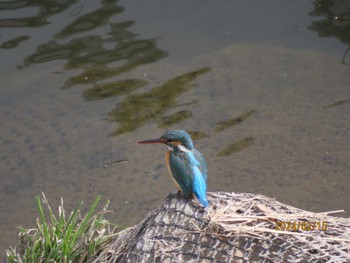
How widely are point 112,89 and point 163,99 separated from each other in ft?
1.89

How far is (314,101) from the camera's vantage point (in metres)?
6.28

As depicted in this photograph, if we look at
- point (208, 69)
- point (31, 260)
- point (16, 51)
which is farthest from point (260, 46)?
point (31, 260)

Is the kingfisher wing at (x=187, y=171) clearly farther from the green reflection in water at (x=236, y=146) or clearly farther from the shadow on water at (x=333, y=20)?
the shadow on water at (x=333, y=20)

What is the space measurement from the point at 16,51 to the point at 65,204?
2548 millimetres

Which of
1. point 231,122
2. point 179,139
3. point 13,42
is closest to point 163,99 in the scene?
point 231,122

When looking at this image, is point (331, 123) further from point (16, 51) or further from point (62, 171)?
point (16, 51)

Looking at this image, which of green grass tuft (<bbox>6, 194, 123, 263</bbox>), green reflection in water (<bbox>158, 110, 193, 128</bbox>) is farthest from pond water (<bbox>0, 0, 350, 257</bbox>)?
green grass tuft (<bbox>6, 194, 123, 263</bbox>)

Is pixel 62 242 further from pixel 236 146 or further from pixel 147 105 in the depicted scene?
pixel 147 105

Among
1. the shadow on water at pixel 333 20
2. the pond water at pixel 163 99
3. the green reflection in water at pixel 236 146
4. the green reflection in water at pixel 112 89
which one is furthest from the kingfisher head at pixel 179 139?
the shadow on water at pixel 333 20

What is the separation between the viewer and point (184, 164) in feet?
11.7

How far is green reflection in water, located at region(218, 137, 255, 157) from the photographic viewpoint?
18.6 feet

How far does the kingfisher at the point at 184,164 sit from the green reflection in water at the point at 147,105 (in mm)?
2344

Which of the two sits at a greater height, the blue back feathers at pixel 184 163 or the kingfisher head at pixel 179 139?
the kingfisher head at pixel 179 139

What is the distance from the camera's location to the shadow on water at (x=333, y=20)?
7059 millimetres
